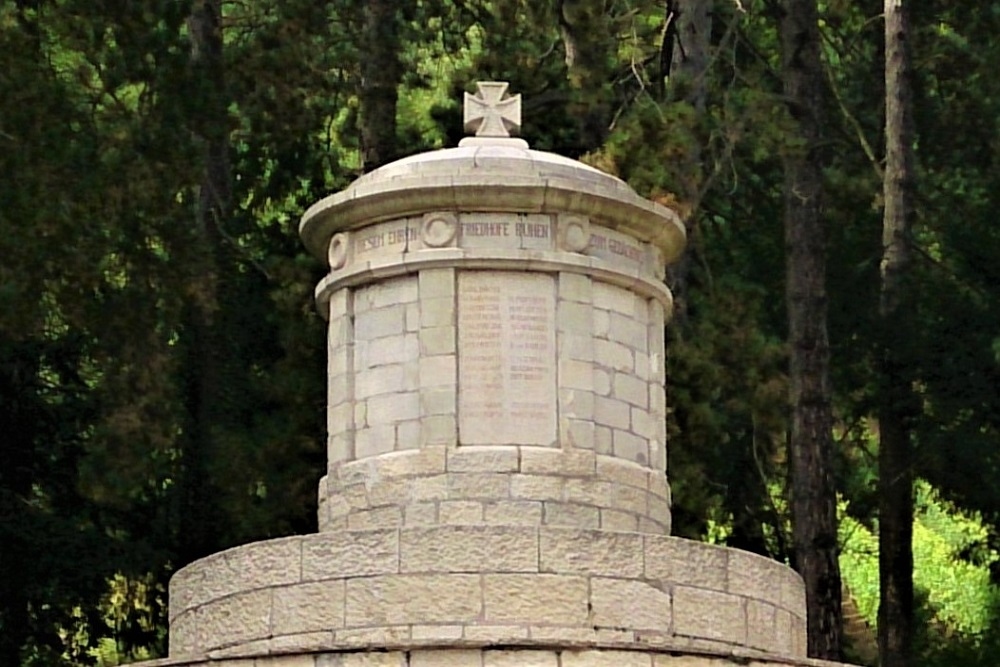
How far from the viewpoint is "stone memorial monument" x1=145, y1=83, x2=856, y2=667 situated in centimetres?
1286

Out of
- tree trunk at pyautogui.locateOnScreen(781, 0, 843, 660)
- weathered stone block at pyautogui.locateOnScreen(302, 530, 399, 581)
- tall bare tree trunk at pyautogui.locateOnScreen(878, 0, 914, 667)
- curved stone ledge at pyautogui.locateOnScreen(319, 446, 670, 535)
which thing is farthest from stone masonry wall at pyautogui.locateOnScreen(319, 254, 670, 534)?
tall bare tree trunk at pyautogui.locateOnScreen(878, 0, 914, 667)

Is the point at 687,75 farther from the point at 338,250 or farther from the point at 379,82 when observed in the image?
the point at 338,250

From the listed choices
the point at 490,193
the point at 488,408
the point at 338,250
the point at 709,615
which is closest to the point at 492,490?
the point at 488,408

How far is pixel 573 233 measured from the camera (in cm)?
1459

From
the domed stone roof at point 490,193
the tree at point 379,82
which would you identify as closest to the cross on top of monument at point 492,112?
the domed stone roof at point 490,193

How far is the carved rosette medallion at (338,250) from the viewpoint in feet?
49.3

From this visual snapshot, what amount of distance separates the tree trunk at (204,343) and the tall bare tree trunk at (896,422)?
6.15 m

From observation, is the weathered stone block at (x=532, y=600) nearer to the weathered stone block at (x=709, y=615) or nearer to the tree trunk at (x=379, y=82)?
the weathered stone block at (x=709, y=615)

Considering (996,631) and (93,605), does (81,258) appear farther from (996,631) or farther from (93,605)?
(996,631)

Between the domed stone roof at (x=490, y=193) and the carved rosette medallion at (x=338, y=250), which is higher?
the domed stone roof at (x=490, y=193)

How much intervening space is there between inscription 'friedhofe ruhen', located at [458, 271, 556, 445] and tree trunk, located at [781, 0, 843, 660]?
6802 millimetres

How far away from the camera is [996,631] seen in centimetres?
2448

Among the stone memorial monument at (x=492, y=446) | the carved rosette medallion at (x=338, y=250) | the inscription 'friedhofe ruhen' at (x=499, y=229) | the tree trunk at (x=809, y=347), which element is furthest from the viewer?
the tree trunk at (x=809, y=347)

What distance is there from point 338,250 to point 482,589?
312 centimetres
